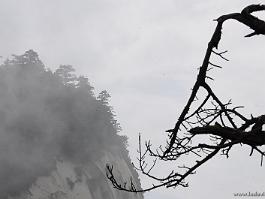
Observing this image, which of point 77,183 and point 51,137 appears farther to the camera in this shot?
point 51,137

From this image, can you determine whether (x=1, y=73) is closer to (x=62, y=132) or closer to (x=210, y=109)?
(x=62, y=132)

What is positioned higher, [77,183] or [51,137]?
[51,137]

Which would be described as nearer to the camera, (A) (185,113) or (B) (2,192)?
(A) (185,113)

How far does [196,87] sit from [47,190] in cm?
3824

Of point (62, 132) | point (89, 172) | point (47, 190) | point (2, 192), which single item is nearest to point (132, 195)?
point (89, 172)

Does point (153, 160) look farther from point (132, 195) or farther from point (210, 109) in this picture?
point (132, 195)

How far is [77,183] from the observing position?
1716 inches

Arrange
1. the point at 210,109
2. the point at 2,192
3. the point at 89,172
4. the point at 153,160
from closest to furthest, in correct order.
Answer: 1. the point at 210,109
2. the point at 153,160
3. the point at 2,192
4. the point at 89,172

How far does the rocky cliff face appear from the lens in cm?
3903

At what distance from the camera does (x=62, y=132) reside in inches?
1893

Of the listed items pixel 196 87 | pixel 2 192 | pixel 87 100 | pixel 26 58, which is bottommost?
pixel 196 87

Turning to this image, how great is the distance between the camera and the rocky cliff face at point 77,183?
39.0m

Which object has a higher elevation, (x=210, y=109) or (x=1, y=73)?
(x=1, y=73)

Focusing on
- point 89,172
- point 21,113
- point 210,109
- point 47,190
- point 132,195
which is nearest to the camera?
point 210,109
